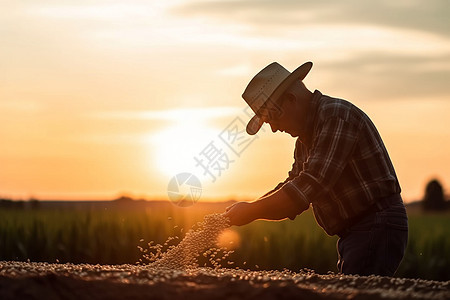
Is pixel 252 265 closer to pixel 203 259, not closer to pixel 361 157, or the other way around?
pixel 203 259

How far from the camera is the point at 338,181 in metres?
5.06

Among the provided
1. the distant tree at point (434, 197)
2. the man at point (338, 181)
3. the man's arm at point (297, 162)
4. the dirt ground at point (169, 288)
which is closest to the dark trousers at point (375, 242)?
the man at point (338, 181)

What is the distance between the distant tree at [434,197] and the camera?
135 ft

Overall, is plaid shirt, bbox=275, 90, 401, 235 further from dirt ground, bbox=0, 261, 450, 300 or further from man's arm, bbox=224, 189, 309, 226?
dirt ground, bbox=0, 261, 450, 300

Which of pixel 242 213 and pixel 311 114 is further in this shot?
pixel 311 114

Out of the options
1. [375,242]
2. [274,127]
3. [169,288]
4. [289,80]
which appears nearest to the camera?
[169,288]

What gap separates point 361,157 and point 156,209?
10000 mm

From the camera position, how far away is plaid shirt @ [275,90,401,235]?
4746mm

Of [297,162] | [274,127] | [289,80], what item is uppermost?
[289,80]

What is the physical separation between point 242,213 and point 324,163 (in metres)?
0.58

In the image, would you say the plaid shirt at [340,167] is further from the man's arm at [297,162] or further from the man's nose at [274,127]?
the man's arm at [297,162]

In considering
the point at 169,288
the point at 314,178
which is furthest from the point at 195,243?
the point at 169,288

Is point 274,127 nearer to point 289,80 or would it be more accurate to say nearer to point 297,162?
point 289,80

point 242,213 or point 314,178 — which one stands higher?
point 314,178
